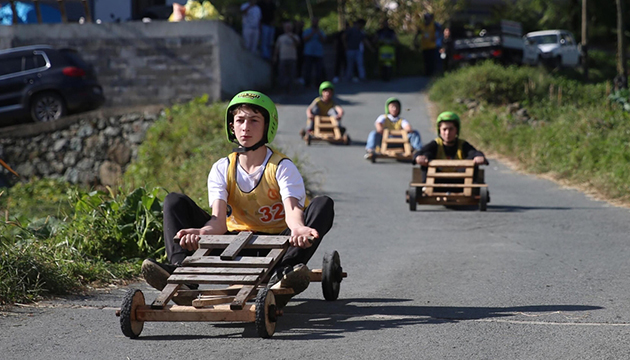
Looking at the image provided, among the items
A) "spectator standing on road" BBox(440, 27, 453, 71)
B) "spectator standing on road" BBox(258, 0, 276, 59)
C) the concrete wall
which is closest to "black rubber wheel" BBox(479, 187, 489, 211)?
the concrete wall

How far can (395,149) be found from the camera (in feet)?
56.3

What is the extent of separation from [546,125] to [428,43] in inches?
490

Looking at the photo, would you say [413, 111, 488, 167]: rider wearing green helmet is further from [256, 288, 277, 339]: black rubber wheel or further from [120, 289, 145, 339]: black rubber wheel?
[120, 289, 145, 339]: black rubber wheel

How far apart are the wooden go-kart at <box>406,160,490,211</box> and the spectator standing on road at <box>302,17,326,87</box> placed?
15438 mm

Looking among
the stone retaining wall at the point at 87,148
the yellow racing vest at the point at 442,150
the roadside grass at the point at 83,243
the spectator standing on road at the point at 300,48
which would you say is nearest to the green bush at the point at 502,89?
the spectator standing on road at the point at 300,48

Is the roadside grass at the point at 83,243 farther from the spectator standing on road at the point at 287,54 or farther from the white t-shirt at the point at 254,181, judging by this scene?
the spectator standing on road at the point at 287,54

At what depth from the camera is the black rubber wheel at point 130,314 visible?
4.88 m

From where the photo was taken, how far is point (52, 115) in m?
22.5

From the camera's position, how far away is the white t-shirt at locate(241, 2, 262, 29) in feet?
86.3

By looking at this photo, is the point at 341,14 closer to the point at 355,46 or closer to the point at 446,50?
the point at 446,50

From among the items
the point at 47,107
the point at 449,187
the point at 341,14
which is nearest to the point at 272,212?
the point at 449,187

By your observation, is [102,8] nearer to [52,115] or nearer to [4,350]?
[52,115]

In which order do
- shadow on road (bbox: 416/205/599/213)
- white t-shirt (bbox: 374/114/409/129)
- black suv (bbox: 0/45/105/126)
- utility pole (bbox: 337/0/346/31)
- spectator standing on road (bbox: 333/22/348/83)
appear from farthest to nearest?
utility pole (bbox: 337/0/346/31), spectator standing on road (bbox: 333/22/348/83), black suv (bbox: 0/45/105/126), white t-shirt (bbox: 374/114/409/129), shadow on road (bbox: 416/205/599/213)

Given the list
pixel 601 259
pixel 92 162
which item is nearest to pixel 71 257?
pixel 601 259
